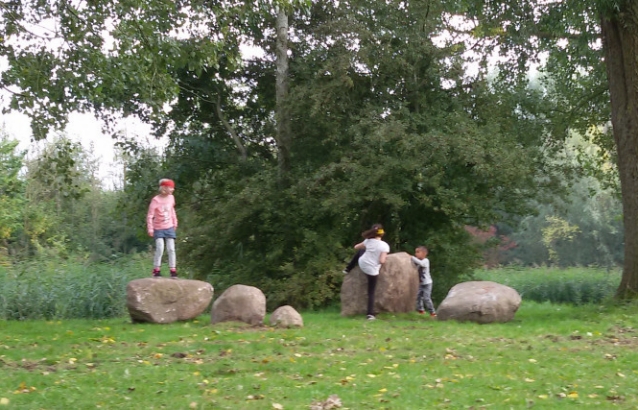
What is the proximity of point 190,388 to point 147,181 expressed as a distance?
52.3ft

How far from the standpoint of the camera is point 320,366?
28.6ft

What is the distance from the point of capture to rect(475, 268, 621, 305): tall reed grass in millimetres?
27375

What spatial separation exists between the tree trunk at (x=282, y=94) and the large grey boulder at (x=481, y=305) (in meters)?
8.27

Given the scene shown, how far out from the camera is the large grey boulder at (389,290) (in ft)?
49.1

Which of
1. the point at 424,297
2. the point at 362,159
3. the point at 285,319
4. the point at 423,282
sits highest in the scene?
the point at 362,159

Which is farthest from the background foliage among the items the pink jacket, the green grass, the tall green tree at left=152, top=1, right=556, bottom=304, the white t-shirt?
the green grass

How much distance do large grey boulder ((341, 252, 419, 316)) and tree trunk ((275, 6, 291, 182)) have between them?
6.39 m

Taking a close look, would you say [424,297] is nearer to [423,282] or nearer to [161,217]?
[423,282]

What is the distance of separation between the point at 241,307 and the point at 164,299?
142cm

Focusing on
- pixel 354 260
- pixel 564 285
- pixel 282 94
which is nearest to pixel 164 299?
pixel 354 260

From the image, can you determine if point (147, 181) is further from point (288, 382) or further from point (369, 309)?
point (288, 382)

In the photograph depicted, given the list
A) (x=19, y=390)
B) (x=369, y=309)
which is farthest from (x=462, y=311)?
(x=19, y=390)

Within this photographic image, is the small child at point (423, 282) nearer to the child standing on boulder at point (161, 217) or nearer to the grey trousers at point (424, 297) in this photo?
the grey trousers at point (424, 297)

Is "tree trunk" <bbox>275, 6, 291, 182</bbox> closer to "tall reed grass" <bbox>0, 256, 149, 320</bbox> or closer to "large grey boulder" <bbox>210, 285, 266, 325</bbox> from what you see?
"tall reed grass" <bbox>0, 256, 149, 320</bbox>
